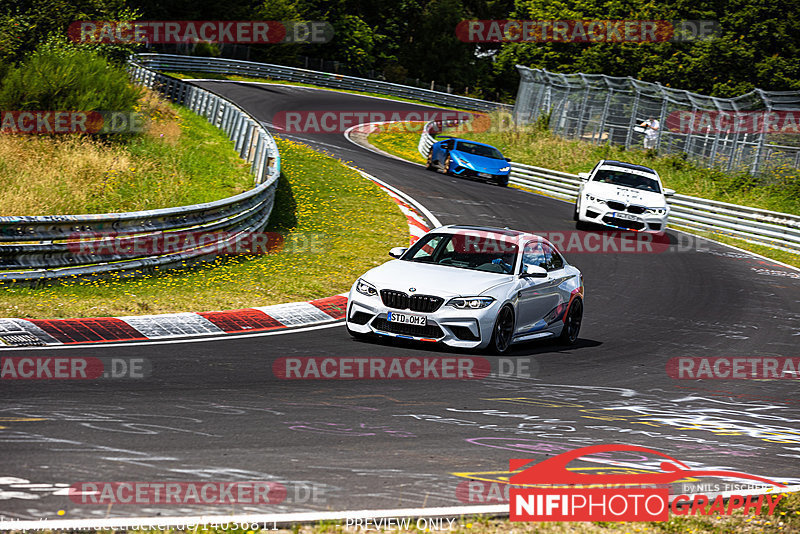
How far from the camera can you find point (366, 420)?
7.66 metres

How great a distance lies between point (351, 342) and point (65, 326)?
10.5ft

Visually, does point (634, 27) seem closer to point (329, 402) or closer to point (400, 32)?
point (400, 32)

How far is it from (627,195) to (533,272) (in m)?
12.6

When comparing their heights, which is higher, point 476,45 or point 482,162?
point 476,45

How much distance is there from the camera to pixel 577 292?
13.0 m

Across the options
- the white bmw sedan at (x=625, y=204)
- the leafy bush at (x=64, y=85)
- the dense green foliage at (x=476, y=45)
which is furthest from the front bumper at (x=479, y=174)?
the dense green foliage at (x=476, y=45)

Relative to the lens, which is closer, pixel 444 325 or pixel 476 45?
pixel 444 325

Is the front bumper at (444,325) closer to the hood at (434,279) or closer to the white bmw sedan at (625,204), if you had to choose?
the hood at (434,279)

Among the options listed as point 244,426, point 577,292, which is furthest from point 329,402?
point 577,292
